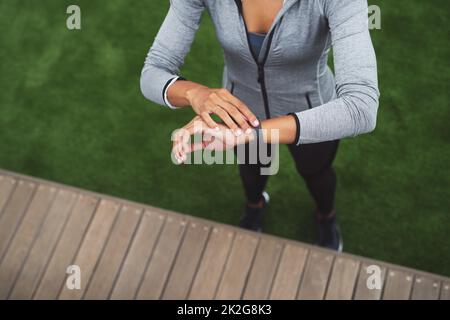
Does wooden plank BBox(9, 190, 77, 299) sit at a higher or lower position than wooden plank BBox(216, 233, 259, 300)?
lower

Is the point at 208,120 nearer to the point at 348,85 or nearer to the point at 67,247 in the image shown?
the point at 348,85

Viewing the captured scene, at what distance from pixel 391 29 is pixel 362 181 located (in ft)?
3.69

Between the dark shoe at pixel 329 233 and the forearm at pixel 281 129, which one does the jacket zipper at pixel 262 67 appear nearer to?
the forearm at pixel 281 129

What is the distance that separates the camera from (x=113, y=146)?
10.4 ft

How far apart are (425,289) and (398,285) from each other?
0.13 m

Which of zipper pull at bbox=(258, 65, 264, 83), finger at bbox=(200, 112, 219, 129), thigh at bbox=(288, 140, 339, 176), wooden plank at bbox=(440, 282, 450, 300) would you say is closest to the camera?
finger at bbox=(200, 112, 219, 129)

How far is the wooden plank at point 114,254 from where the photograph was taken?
8.48ft

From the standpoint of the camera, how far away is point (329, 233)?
8.83 ft

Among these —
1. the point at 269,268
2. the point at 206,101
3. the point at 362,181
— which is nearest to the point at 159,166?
the point at 269,268

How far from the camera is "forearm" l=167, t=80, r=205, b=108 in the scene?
4.55 ft

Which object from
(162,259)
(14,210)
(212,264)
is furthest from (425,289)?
(14,210)

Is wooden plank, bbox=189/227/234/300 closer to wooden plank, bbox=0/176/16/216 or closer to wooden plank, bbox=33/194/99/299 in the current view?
wooden plank, bbox=33/194/99/299

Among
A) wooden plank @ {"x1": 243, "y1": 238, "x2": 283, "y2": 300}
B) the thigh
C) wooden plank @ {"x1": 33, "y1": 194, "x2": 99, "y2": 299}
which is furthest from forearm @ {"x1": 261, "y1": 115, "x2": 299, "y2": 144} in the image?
wooden plank @ {"x1": 33, "y1": 194, "x2": 99, "y2": 299}
